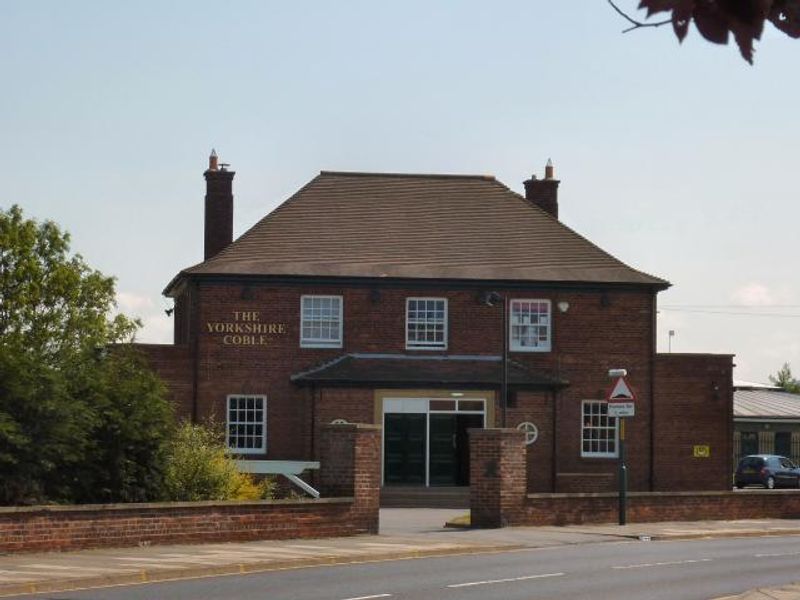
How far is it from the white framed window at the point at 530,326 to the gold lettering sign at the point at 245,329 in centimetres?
708

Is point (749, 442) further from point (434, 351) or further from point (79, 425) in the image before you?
point (79, 425)

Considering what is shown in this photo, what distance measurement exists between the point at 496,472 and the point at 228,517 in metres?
6.99

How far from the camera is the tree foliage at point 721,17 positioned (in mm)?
4168

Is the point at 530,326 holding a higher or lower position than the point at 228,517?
higher

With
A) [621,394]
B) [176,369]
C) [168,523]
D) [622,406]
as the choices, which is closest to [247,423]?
[176,369]

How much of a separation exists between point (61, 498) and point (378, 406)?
23518 millimetres

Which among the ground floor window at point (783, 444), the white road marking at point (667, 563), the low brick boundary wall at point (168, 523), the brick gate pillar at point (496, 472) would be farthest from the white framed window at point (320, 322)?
the ground floor window at point (783, 444)

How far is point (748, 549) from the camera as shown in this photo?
90.6ft

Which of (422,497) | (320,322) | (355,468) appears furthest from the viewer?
(320,322)

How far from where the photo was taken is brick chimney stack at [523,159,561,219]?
5441cm

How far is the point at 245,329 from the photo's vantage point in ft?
157

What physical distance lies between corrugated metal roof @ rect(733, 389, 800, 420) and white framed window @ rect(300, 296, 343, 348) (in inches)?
952

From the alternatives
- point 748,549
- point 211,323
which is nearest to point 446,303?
point 211,323

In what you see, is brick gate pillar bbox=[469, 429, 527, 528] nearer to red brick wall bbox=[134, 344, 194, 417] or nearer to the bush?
the bush
